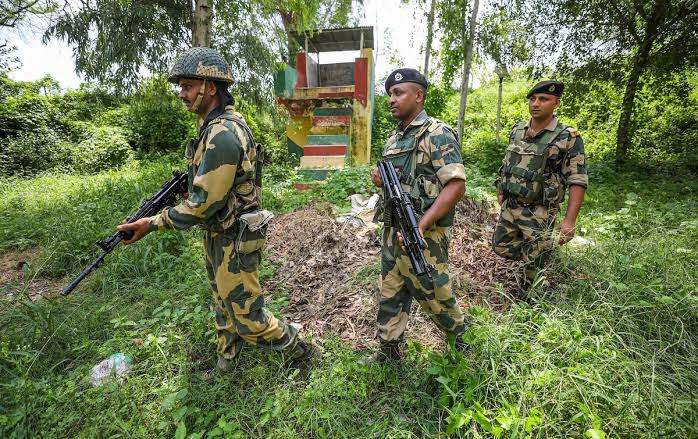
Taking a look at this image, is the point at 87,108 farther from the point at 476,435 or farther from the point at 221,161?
the point at 476,435

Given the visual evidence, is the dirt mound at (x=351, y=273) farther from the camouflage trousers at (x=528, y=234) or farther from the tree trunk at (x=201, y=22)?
the tree trunk at (x=201, y=22)

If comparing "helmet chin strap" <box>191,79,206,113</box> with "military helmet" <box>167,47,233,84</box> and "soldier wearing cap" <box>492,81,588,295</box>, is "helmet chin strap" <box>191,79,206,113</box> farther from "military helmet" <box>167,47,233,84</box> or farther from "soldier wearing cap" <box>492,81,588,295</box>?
"soldier wearing cap" <box>492,81,588,295</box>

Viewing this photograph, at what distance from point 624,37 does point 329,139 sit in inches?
231

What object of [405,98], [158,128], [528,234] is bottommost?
[528,234]

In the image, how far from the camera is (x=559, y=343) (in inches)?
81.0

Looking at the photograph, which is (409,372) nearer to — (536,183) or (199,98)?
(536,183)

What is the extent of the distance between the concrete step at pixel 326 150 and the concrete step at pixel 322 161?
13 centimetres

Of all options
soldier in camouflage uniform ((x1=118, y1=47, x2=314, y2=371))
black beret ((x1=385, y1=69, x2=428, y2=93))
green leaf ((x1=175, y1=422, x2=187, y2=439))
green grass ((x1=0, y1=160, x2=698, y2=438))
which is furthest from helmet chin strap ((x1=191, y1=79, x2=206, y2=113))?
green leaf ((x1=175, y1=422, x2=187, y2=439))

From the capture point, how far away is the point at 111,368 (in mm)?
2240

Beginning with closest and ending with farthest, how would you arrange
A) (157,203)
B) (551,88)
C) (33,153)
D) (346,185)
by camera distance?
(157,203)
(551,88)
(346,185)
(33,153)

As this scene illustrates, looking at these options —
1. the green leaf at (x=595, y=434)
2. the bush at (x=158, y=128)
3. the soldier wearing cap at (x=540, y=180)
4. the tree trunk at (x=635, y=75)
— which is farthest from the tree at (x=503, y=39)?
the bush at (x=158, y=128)

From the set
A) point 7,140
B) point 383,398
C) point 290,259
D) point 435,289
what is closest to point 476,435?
point 383,398

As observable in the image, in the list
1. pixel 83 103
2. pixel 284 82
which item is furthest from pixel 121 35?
pixel 83 103

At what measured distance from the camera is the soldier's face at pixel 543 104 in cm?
258
